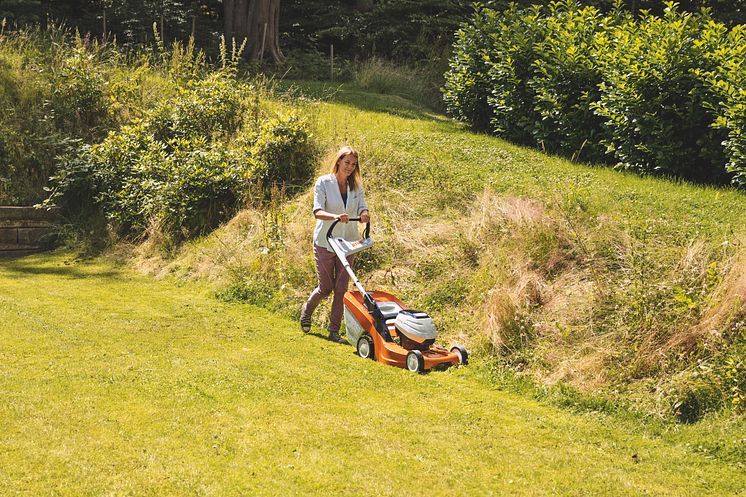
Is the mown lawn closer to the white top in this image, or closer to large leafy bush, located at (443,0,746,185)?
the white top

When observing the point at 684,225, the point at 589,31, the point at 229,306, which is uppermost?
the point at 589,31

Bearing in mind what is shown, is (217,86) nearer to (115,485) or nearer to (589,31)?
(589,31)

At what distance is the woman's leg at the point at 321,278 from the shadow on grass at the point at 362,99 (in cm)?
727

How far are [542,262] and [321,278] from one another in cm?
214

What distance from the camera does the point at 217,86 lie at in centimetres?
1409

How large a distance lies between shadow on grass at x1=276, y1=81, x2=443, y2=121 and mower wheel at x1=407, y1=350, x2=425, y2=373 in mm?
8430

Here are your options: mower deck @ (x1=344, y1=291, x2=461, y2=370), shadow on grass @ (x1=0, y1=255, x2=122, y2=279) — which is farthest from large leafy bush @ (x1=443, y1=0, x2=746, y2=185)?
shadow on grass @ (x1=0, y1=255, x2=122, y2=279)

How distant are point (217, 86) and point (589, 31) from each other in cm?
578

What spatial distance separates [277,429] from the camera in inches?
238

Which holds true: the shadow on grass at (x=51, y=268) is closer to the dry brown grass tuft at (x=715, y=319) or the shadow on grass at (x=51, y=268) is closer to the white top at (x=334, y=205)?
the white top at (x=334, y=205)

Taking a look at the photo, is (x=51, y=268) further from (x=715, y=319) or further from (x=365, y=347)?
(x=715, y=319)

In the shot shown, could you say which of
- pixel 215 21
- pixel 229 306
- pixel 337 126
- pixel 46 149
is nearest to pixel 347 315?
pixel 229 306

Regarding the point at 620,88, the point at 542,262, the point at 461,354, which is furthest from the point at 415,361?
the point at 620,88

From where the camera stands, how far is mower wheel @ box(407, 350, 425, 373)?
7426mm
